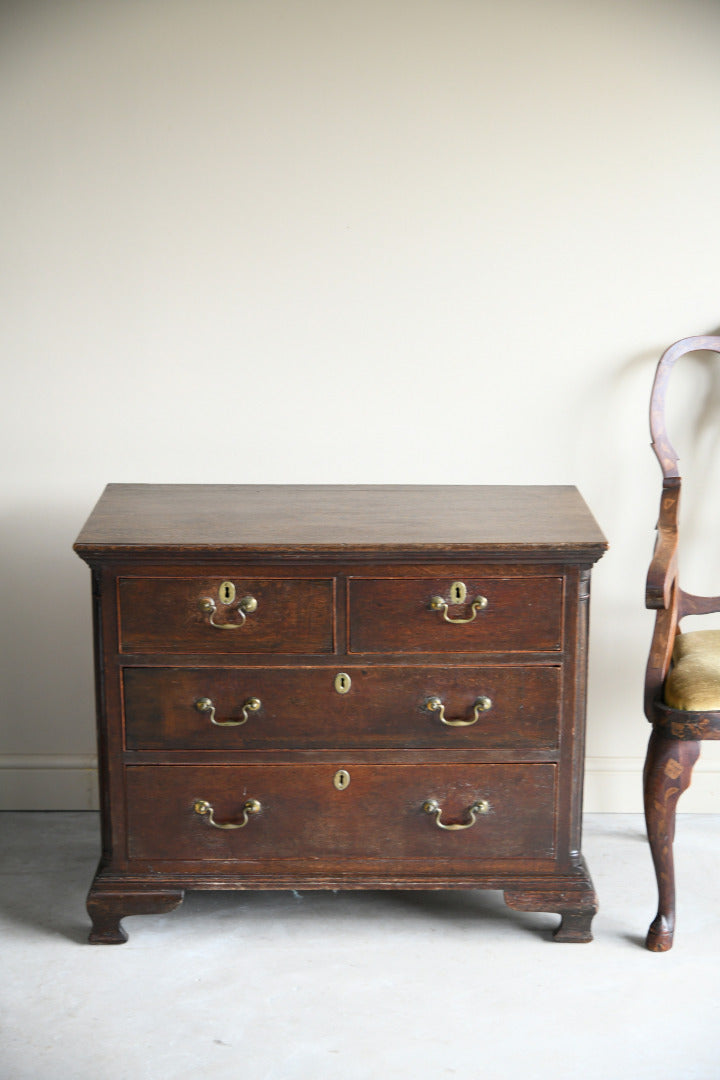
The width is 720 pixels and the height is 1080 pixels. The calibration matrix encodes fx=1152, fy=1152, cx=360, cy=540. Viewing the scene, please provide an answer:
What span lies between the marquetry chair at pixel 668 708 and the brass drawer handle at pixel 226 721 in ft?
2.70

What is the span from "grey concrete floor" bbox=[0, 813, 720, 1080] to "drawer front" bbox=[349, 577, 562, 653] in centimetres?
65

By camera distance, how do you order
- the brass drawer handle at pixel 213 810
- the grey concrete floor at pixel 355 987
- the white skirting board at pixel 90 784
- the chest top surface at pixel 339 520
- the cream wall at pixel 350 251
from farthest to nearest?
the white skirting board at pixel 90 784, the cream wall at pixel 350 251, the brass drawer handle at pixel 213 810, the chest top surface at pixel 339 520, the grey concrete floor at pixel 355 987

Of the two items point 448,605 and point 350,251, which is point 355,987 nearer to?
point 448,605

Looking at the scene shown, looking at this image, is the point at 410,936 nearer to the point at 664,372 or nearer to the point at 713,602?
the point at 713,602

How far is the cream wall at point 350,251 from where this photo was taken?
2.65 metres

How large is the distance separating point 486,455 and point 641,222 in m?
0.66

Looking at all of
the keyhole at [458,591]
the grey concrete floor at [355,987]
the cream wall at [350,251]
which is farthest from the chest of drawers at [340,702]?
the cream wall at [350,251]

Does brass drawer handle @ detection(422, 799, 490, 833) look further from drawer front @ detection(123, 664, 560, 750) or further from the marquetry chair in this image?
the marquetry chair

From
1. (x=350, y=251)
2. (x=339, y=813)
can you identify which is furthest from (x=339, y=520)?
(x=350, y=251)

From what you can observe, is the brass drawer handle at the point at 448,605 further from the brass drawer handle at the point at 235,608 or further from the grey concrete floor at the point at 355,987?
the grey concrete floor at the point at 355,987

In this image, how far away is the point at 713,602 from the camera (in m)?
2.72

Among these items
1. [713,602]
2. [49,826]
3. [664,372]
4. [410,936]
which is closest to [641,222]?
[664,372]

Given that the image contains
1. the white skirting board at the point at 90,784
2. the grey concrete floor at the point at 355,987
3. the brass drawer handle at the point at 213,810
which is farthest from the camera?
the white skirting board at the point at 90,784

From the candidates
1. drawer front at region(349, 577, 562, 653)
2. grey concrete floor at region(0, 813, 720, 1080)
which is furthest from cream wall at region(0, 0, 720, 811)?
grey concrete floor at region(0, 813, 720, 1080)
